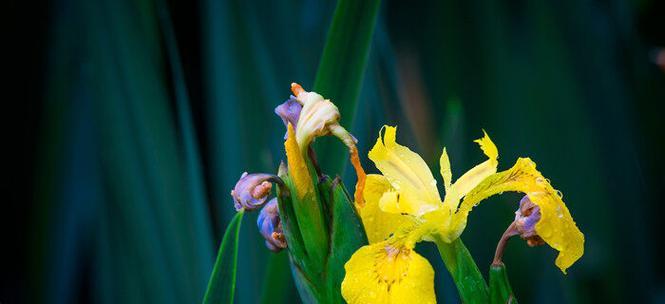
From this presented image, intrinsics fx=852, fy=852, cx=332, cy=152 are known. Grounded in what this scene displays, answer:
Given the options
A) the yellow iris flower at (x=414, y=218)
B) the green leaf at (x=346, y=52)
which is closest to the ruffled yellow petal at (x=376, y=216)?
the yellow iris flower at (x=414, y=218)

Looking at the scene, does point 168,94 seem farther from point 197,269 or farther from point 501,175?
point 501,175

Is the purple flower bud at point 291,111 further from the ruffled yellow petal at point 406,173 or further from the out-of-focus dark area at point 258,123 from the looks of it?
the out-of-focus dark area at point 258,123

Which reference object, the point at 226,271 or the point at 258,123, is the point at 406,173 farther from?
the point at 258,123

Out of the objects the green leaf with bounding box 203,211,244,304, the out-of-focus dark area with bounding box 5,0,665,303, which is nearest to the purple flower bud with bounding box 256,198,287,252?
the green leaf with bounding box 203,211,244,304

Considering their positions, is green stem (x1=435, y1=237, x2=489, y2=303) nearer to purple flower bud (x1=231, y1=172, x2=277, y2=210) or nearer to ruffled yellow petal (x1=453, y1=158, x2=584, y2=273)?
ruffled yellow petal (x1=453, y1=158, x2=584, y2=273)

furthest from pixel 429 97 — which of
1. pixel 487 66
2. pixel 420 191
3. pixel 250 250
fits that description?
pixel 420 191
